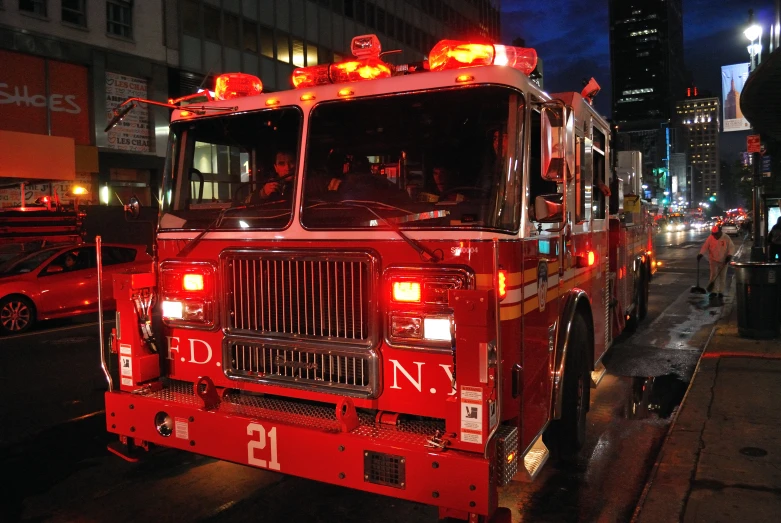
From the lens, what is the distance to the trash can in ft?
30.4

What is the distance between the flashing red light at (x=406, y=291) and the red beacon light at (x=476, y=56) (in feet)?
4.39

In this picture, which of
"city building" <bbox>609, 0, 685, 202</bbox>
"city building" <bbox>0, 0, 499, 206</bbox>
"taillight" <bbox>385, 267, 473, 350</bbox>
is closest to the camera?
"taillight" <bbox>385, 267, 473, 350</bbox>

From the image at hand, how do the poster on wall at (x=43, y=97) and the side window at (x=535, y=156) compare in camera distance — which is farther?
the poster on wall at (x=43, y=97)

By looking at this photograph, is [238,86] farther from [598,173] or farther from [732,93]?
[732,93]

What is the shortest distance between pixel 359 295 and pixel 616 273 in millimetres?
4469

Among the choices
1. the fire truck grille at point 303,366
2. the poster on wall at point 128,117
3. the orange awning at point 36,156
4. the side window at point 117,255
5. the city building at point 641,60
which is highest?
the city building at point 641,60

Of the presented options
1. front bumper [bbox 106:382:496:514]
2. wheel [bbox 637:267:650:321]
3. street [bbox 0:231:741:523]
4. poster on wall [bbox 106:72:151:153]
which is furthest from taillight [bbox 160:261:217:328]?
poster on wall [bbox 106:72:151:153]

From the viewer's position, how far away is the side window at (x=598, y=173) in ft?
18.9

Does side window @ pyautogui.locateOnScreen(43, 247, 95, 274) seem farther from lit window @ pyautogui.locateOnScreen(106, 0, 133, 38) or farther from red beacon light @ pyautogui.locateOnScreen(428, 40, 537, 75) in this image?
lit window @ pyautogui.locateOnScreen(106, 0, 133, 38)

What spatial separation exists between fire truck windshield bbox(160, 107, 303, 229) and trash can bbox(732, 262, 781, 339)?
25.7ft

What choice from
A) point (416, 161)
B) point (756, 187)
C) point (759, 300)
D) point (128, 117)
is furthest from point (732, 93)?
point (416, 161)

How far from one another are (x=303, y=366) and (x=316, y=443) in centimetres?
54

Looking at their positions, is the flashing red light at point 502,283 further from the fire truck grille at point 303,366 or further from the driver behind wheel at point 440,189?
the fire truck grille at point 303,366

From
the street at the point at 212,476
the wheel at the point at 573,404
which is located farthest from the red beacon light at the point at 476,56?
the street at the point at 212,476
